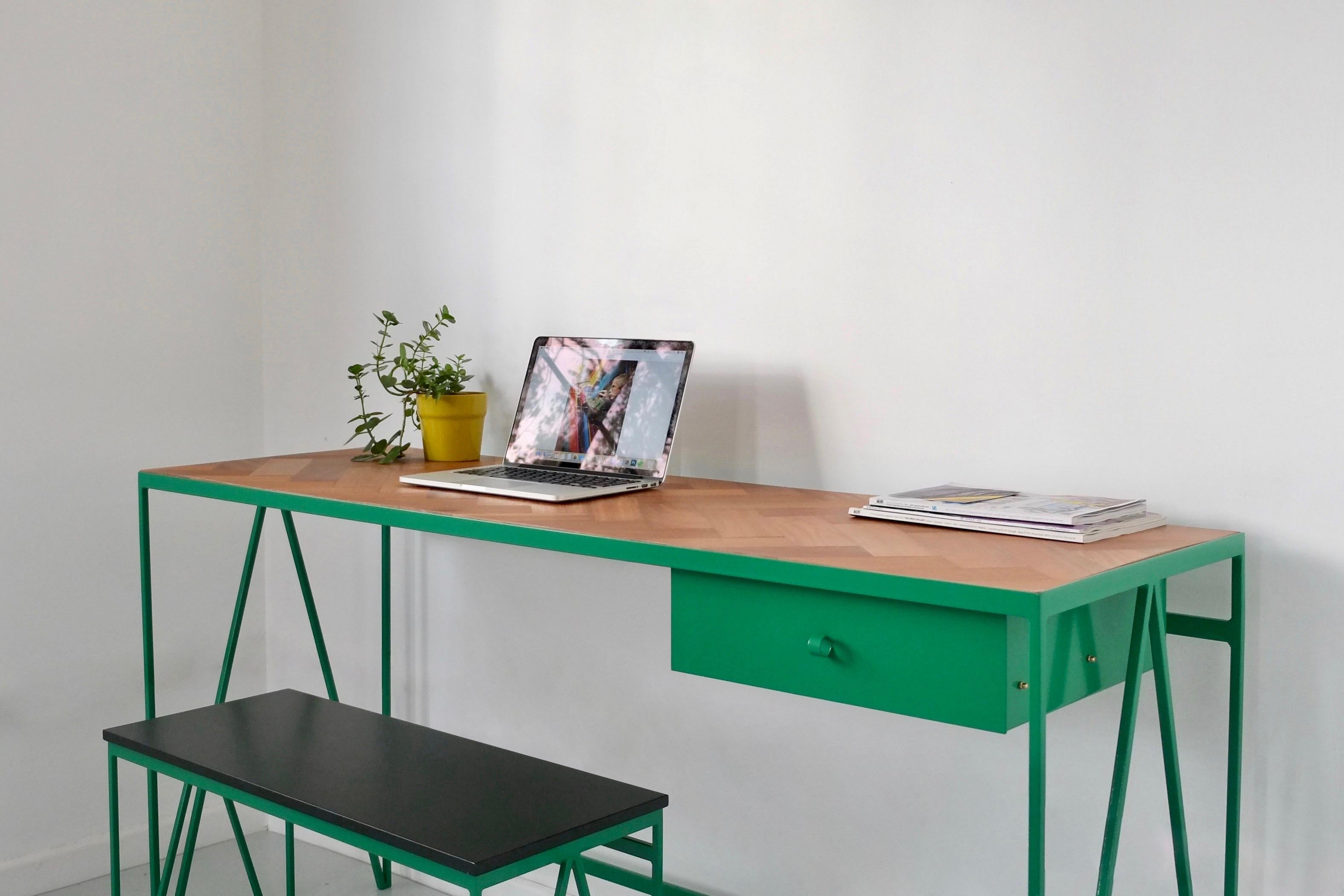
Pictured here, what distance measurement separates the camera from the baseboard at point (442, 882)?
249 centimetres

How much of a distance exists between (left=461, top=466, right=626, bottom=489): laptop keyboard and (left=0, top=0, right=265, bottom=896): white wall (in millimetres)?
1144

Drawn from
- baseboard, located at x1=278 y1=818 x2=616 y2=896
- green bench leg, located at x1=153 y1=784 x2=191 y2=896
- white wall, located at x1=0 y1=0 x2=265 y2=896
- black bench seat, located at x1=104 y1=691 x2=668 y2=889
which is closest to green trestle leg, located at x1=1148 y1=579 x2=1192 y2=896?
black bench seat, located at x1=104 y1=691 x2=668 y2=889

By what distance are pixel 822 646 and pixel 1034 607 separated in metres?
0.28

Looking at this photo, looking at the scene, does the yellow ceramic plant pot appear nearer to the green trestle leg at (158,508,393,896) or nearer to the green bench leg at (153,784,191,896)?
the green trestle leg at (158,508,393,896)

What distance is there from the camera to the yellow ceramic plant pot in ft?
7.36

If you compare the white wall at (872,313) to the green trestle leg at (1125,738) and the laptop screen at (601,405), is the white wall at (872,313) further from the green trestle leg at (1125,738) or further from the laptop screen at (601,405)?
the green trestle leg at (1125,738)

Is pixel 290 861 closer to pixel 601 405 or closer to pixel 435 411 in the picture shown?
pixel 435 411

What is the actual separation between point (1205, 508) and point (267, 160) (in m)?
2.32

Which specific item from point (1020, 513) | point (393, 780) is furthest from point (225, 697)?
point (1020, 513)

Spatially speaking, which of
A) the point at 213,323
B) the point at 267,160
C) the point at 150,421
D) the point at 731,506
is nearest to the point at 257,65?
the point at 267,160

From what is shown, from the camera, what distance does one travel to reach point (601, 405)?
2.05m

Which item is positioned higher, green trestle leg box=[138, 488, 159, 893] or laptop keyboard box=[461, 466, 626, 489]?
laptop keyboard box=[461, 466, 626, 489]

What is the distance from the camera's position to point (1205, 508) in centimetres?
164

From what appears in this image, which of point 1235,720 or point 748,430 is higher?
point 748,430
